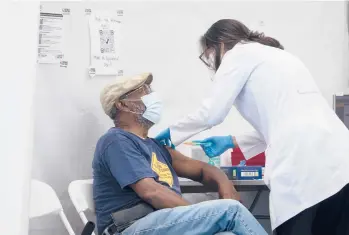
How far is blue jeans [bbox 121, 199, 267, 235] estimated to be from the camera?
1.62 m

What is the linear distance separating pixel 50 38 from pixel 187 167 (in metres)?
0.99

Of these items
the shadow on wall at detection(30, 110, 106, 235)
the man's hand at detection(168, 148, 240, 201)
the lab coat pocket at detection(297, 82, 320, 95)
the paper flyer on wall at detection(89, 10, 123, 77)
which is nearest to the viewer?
the lab coat pocket at detection(297, 82, 320, 95)

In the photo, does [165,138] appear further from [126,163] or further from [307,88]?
[307,88]

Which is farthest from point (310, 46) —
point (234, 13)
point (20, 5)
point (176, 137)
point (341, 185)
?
point (20, 5)

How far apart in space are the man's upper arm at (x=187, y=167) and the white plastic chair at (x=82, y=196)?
39 centimetres

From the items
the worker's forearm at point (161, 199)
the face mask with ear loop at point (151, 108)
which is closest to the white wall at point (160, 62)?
the face mask with ear loop at point (151, 108)

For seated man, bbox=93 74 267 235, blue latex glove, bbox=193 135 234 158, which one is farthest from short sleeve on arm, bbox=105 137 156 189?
blue latex glove, bbox=193 135 234 158

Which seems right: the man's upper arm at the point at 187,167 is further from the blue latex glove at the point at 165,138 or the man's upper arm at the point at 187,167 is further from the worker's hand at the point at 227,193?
the worker's hand at the point at 227,193

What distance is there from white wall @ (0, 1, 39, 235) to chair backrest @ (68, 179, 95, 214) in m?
1.08

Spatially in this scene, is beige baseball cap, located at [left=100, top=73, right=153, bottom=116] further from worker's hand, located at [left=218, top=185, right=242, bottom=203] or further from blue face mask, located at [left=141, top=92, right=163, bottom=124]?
worker's hand, located at [left=218, top=185, right=242, bottom=203]

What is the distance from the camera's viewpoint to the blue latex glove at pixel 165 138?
2172 millimetres

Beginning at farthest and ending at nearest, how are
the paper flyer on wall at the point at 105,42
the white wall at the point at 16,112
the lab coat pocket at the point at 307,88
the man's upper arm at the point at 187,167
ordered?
the paper flyer on wall at the point at 105,42, the man's upper arm at the point at 187,167, the lab coat pocket at the point at 307,88, the white wall at the point at 16,112

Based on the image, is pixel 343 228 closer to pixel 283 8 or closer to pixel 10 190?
pixel 10 190

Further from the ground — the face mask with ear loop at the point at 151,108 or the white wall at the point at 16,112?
the white wall at the point at 16,112
